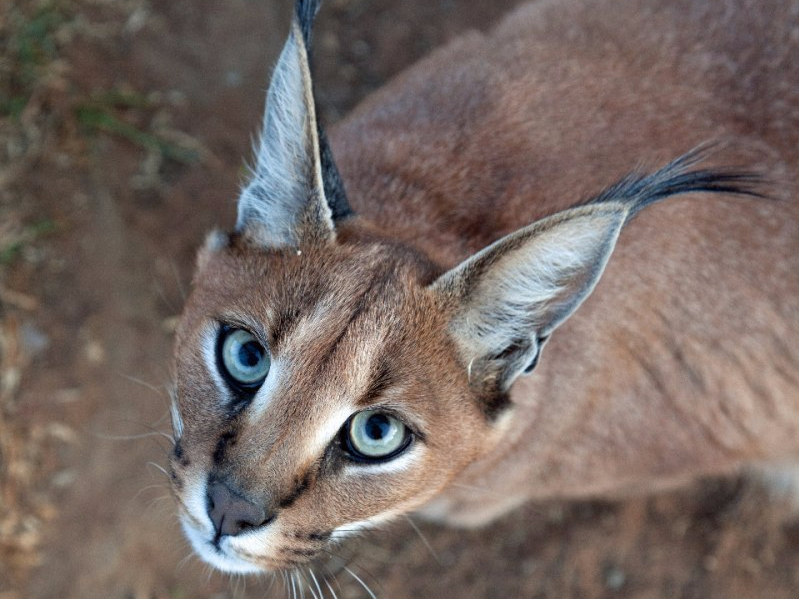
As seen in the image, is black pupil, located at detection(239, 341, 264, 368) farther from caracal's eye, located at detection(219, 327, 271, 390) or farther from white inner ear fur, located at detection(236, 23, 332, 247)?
white inner ear fur, located at detection(236, 23, 332, 247)

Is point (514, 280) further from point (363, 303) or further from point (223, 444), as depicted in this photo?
point (223, 444)

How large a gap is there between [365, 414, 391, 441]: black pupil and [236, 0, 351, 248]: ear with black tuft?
65 cm

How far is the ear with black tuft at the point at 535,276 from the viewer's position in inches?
103

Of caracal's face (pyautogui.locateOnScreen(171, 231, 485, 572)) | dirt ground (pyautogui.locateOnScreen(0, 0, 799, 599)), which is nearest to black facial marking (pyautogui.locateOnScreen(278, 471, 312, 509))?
caracal's face (pyautogui.locateOnScreen(171, 231, 485, 572))

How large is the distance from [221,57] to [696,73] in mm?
3161

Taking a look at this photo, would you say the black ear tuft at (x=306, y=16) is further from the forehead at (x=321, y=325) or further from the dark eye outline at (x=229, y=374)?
the dark eye outline at (x=229, y=374)

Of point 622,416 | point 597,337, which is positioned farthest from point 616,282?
point 622,416

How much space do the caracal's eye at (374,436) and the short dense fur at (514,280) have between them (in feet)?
0.15

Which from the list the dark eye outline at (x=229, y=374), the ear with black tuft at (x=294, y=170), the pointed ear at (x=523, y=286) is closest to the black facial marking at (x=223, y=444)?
the dark eye outline at (x=229, y=374)

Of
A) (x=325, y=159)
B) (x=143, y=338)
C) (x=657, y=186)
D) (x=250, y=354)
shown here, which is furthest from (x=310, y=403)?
(x=143, y=338)

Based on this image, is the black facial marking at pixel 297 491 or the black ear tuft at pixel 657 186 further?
the black facial marking at pixel 297 491

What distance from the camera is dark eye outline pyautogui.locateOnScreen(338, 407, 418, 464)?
9.09ft

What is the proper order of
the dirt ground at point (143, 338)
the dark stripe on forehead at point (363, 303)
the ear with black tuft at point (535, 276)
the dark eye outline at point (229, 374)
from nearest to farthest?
the ear with black tuft at point (535, 276) < the dark stripe on forehead at point (363, 303) < the dark eye outline at point (229, 374) < the dirt ground at point (143, 338)

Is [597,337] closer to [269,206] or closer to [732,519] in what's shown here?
[269,206]
